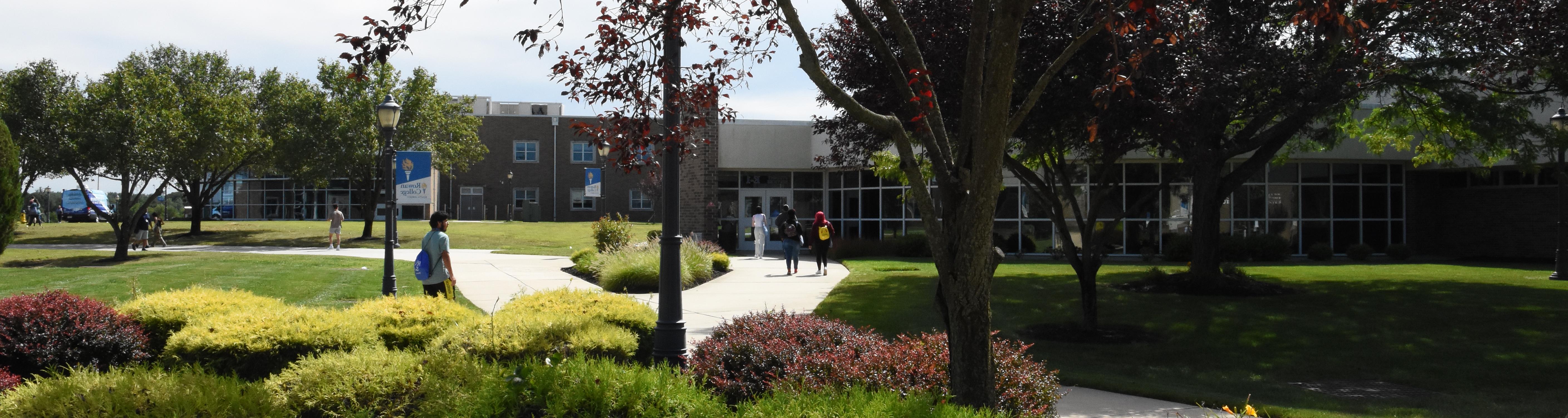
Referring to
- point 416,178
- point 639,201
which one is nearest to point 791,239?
point 416,178

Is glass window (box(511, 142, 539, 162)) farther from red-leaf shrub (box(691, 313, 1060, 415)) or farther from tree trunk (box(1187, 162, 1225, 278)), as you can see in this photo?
red-leaf shrub (box(691, 313, 1060, 415))

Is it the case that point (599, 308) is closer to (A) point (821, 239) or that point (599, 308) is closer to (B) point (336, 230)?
(A) point (821, 239)

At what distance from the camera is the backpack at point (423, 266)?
32.4ft

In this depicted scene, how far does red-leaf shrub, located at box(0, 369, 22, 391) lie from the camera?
223 inches

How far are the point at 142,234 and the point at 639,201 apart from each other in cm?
3229

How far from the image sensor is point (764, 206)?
2905 cm

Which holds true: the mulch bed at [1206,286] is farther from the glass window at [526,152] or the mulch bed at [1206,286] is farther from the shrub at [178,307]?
the glass window at [526,152]

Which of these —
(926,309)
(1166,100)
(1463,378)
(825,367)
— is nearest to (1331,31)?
(825,367)

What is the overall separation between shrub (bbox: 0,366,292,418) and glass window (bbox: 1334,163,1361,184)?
2758 cm

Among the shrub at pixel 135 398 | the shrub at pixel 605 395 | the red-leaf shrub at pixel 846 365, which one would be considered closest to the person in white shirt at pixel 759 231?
the red-leaf shrub at pixel 846 365

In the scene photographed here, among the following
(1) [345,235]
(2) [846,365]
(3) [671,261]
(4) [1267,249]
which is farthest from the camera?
(1) [345,235]

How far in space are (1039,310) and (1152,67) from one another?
13.6 feet

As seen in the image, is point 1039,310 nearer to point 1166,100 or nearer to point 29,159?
point 1166,100

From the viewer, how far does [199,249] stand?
30.8 meters
